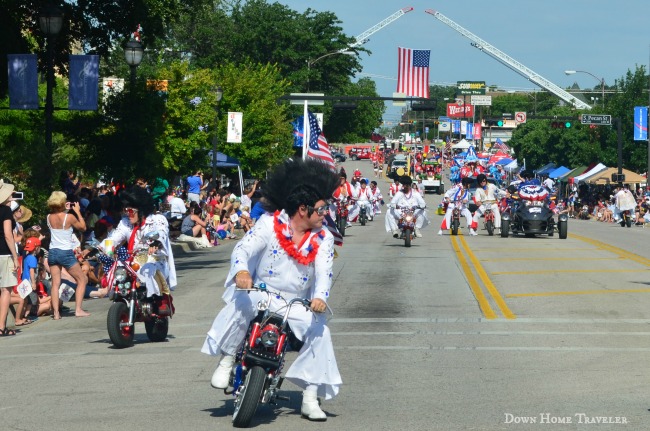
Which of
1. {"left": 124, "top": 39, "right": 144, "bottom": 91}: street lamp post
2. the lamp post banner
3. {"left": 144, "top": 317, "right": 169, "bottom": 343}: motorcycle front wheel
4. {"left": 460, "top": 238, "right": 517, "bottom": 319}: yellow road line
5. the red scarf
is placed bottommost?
{"left": 460, "top": 238, "right": 517, "bottom": 319}: yellow road line

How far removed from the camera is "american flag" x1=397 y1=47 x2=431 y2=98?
69.1 m

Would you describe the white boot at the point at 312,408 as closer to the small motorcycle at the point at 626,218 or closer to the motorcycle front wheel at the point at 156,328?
the motorcycle front wheel at the point at 156,328

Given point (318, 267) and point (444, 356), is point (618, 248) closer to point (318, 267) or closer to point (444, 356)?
point (444, 356)

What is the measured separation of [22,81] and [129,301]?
12177 millimetres

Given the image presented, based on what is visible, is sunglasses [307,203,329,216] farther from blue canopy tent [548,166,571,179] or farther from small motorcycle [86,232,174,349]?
blue canopy tent [548,166,571,179]

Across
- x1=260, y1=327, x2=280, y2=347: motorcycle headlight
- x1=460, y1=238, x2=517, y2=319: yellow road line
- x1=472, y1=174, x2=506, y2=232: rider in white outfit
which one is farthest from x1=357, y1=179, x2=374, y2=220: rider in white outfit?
x1=260, y1=327, x2=280, y2=347: motorcycle headlight

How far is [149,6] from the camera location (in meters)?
26.4

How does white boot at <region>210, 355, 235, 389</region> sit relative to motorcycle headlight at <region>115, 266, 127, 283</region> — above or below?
below

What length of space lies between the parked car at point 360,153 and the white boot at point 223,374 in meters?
163

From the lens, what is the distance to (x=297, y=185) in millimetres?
9023

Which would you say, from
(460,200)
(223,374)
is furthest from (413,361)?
(460,200)

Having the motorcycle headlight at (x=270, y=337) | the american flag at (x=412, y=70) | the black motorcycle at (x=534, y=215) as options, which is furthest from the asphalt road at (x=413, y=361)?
the american flag at (x=412, y=70)

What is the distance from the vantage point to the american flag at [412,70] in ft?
227

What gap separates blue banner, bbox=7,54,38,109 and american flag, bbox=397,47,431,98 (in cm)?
4564
